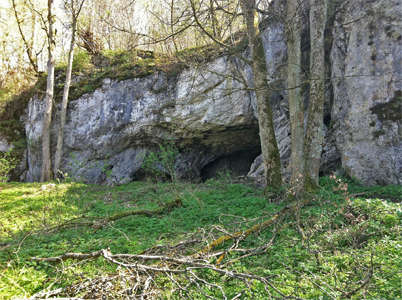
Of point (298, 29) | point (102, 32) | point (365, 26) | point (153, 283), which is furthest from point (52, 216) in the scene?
point (102, 32)

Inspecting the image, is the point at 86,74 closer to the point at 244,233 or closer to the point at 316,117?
the point at 316,117

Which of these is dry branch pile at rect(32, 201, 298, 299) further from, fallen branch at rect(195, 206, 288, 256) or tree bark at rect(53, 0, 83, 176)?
tree bark at rect(53, 0, 83, 176)

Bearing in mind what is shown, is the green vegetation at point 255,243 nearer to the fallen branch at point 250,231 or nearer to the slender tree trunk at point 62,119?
the fallen branch at point 250,231

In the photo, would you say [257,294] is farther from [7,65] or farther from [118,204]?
[7,65]

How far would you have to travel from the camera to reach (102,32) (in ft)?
53.1

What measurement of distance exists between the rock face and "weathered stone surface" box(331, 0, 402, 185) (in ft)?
0.07

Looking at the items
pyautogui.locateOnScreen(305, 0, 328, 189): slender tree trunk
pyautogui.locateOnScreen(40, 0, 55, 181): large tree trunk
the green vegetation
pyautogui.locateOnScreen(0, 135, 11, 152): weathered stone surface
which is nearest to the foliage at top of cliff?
pyautogui.locateOnScreen(0, 135, 11, 152): weathered stone surface

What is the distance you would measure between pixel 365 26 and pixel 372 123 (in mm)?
2389

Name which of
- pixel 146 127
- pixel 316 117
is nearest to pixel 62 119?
pixel 146 127

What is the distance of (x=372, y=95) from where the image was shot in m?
6.54

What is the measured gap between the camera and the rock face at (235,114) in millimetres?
6398

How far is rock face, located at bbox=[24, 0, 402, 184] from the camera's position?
6398 mm

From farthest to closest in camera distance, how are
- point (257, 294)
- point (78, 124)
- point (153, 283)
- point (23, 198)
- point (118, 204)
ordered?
point (78, 124)
point (23, 198)
point (118, 204)
point (153, 283)
point (257, 294)

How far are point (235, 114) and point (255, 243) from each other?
715 centimetres
